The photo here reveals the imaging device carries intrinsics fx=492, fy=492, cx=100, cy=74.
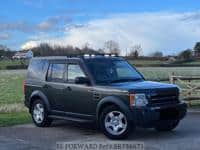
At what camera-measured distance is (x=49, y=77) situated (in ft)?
42.4

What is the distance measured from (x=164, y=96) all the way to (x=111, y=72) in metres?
1.55

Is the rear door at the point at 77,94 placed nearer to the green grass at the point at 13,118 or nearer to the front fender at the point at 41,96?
the front fender at the point at 41,96

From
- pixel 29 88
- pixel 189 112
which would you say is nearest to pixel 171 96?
pixel 29 88

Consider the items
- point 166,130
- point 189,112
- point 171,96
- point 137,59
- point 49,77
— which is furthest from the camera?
point 137,59

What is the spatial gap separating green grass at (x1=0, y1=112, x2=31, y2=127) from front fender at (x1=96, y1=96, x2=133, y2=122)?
3.49 meters

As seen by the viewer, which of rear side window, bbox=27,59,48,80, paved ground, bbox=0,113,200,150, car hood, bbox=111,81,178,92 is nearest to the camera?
paved ground, bbox=0,113,200,150

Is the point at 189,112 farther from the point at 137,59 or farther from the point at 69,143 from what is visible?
the point at 137,59

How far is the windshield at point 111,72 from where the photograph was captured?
11.7 m

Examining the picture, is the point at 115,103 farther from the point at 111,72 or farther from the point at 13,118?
the point at 13,118

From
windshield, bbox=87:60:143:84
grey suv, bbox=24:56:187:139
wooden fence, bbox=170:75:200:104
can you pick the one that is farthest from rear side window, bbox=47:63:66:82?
wooden fence, bbox=170:75:200:104

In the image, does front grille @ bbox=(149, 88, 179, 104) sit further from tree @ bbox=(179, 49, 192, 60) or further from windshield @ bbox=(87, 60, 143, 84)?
tree @ bbox=(179, 49, 192, 60)

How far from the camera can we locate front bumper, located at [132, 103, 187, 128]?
10.5 meters

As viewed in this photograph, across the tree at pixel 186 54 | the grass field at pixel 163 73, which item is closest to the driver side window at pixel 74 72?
the grass field at pixel 163 73

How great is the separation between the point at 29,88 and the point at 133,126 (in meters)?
4.04
